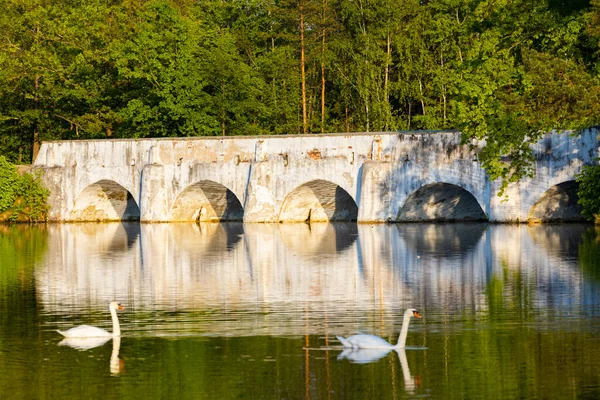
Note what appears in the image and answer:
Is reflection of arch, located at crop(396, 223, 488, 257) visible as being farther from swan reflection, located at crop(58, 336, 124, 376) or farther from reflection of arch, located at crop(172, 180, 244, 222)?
swan reflection, located at crop(58, 336, 124, 376)

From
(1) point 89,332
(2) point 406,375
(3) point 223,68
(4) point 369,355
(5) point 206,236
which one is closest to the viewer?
(2) point 406,375

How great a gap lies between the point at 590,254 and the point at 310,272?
7054 mm

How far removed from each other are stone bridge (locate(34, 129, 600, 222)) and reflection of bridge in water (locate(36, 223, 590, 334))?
2441 mm

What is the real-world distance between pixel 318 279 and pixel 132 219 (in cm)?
2884

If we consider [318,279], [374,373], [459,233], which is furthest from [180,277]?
[459,233]

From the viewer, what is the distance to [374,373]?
14.8m

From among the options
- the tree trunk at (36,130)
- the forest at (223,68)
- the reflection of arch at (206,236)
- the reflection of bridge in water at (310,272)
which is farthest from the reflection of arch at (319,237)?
the tree trunk at (36,130)

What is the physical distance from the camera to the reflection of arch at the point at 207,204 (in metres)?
49.7

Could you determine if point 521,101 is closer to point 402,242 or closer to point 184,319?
point 402,242

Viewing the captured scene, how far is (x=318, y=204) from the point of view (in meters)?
49.1

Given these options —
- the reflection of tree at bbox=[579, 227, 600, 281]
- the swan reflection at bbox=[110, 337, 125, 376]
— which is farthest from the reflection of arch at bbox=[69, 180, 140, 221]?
the swan reflection at bbox=[110, 337, 125, 376]

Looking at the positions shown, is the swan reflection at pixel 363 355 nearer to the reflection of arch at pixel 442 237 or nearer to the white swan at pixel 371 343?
the white swan at pixel 371 343

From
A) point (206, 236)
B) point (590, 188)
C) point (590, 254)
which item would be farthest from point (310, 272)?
point (590, 188)

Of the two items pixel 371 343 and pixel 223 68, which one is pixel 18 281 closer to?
pixel 371 343
